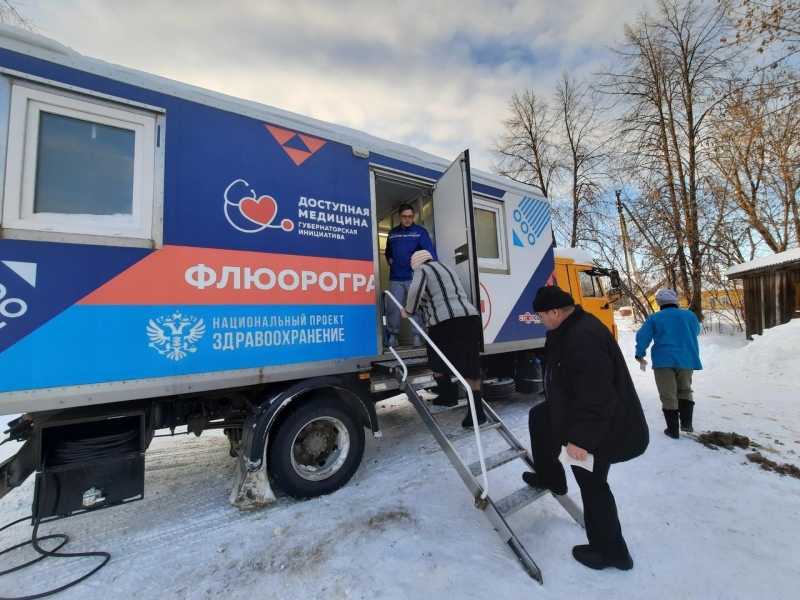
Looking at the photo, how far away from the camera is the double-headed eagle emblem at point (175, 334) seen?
2258 millimetres

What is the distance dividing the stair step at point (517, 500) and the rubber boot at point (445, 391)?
47.5 inches

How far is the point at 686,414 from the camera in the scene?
3.99m

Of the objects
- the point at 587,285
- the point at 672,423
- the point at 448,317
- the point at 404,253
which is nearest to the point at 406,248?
the point at 404,253

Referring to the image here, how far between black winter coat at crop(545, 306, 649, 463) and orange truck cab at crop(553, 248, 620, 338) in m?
4.12

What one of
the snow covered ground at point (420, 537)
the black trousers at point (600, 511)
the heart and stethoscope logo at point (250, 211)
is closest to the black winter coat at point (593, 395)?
the black trousers at point (600, 511)

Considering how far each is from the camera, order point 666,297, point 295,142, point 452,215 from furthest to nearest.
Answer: point 666,297 < point 452,215 < point 295,142

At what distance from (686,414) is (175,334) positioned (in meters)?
5.01

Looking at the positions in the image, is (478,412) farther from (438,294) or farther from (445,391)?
(438,294)

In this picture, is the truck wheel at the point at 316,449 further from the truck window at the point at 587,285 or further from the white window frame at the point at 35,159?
the truck window at the point at 587,285

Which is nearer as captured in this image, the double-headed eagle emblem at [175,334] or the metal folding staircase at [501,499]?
the metal folding staircase at [501,499]

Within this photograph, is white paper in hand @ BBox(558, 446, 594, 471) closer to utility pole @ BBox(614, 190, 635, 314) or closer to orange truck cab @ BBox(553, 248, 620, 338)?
orange truck cab @ BBox(553, 248, 620, 338)

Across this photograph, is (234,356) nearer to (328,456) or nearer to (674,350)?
(328,456)

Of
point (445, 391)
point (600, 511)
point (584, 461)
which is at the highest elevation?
point (445, 391)

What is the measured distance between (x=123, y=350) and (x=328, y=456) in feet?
5.55
